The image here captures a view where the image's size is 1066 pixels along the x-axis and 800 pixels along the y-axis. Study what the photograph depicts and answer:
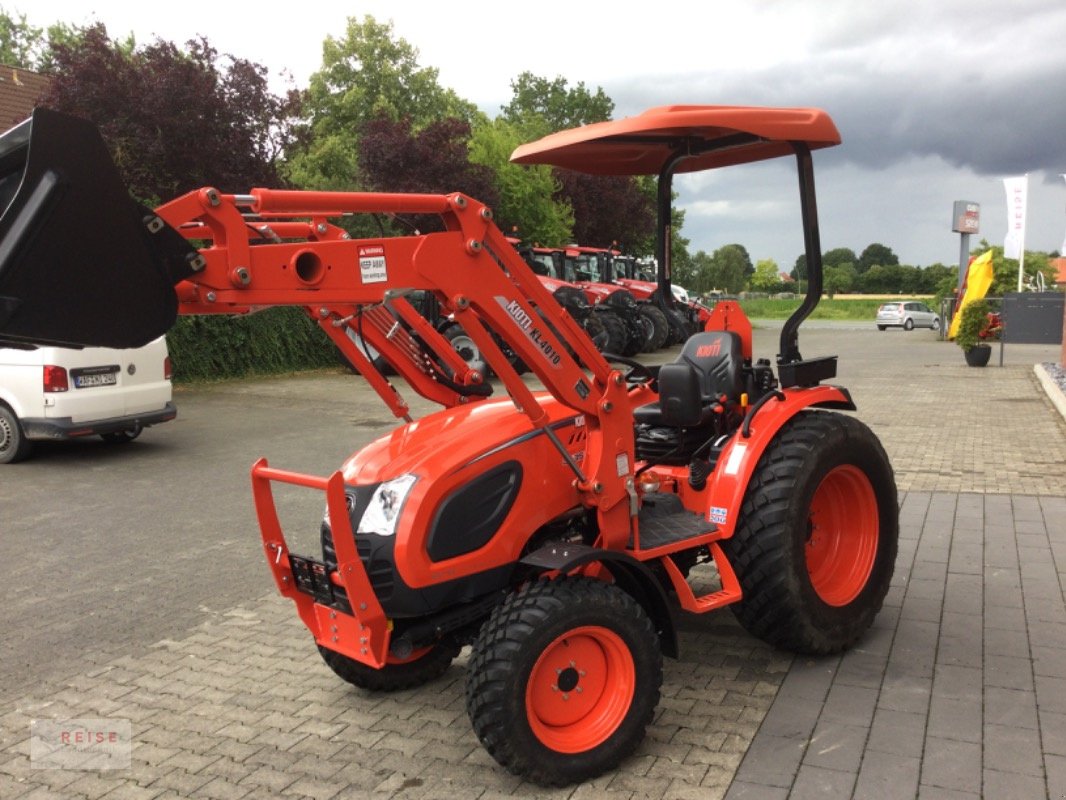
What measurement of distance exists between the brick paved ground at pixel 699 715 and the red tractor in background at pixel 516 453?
0.76 feet

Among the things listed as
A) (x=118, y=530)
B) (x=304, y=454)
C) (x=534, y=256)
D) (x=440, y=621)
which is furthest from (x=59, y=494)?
(x=534, y=256)

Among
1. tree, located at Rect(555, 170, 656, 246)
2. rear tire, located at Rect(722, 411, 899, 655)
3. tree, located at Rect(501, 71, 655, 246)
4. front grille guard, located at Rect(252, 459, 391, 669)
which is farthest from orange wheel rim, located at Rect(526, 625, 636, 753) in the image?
tree, located at Rect(555, 170, 656, 246)

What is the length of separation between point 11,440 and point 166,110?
945 centimetres

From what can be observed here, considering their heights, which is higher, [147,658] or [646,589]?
[646,589]

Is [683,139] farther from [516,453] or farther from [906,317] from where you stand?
[906,317]

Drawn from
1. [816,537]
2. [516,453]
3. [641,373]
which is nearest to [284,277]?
[516,453]

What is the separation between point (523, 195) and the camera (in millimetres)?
28750

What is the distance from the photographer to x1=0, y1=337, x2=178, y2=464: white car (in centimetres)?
883

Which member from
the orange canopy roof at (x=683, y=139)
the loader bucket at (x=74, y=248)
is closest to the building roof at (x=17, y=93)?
the orange canopy roof at (x=683, y=139)

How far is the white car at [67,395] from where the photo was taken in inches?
348

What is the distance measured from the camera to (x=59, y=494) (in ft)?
26.3

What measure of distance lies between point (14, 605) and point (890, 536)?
484 cm

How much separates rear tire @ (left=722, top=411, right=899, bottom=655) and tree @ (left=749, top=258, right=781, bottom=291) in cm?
8874

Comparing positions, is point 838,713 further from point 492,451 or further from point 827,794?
point 492,451
